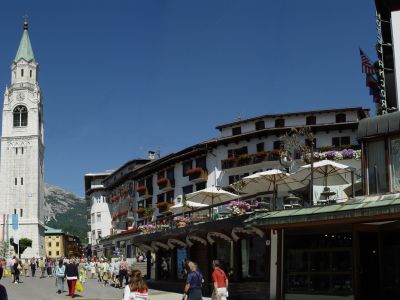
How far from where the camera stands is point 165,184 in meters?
69.6

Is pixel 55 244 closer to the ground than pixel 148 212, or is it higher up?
closer to the ground

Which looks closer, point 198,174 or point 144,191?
point 198,174

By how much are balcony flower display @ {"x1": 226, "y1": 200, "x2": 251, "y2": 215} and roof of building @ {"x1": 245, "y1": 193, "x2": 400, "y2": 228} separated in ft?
13.9

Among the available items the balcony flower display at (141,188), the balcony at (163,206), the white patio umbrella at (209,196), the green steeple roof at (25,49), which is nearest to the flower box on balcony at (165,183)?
the balcony at (163,206)

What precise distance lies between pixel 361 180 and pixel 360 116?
4144 cm

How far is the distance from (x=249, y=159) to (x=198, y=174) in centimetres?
657

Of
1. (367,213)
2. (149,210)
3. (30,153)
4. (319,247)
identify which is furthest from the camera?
(30,153)

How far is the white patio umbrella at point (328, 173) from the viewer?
22484 millimetres

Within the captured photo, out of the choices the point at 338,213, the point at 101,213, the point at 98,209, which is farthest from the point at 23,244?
the point at 338,213

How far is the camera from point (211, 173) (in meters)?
62.9

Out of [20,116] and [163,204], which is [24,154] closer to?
[20,116]

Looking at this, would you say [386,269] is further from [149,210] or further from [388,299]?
[149,210]

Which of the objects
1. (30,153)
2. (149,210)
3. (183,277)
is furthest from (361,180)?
(30,153)

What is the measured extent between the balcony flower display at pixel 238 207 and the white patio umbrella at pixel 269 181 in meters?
1.15
